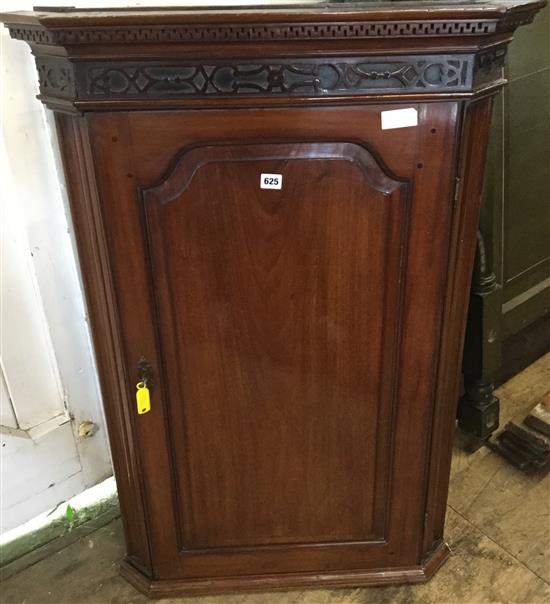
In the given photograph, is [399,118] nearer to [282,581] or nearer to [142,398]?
[142,398]

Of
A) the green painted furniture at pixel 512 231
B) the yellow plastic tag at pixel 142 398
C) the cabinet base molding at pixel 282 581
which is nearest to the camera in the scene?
the yellow plastic tag at pixel 142 398

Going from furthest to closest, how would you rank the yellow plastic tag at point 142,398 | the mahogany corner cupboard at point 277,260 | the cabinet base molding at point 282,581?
the cabinet base molding at point 282,581
the yellow plastic tag at point 142,398
the mahogany corner cupboard at point 277,260

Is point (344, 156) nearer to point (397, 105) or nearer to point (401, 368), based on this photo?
point (397, 105)

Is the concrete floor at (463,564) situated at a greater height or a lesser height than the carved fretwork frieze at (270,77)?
lesser

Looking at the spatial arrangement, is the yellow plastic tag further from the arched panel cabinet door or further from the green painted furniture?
the green painted furniture

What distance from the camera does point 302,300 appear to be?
110 centimetres

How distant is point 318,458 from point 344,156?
586mm

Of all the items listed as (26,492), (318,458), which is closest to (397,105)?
(318,458)

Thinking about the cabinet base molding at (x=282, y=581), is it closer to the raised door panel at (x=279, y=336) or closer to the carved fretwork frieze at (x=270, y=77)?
the raised door panel at (x=279, y=336)

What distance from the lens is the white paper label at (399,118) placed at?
37.8 inches

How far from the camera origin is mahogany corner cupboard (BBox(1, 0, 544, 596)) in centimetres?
91

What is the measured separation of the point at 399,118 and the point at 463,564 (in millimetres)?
1019

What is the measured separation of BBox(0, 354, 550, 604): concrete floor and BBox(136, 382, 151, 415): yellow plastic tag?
0.49 metres

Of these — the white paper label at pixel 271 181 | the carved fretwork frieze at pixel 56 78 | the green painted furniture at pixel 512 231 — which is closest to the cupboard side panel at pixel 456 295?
the white paper label at pixel 271 181
